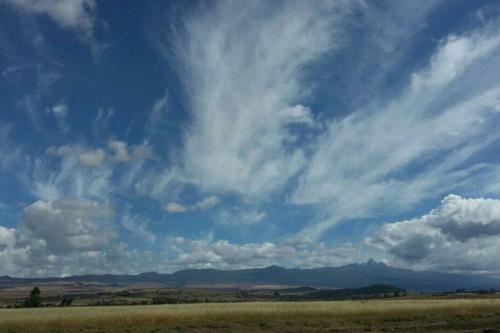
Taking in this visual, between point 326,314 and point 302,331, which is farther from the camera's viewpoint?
point 326,314

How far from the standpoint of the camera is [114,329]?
4878 centimetres

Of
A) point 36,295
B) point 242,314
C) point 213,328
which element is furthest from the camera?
point 36,295

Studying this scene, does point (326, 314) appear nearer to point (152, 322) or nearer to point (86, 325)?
point (152, 322)

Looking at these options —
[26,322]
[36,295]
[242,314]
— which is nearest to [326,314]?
[242,314]

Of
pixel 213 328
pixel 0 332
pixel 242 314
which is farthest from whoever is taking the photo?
pixel 242 314

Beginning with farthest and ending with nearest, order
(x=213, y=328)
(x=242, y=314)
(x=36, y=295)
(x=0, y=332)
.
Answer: (x=36, y=295) → (x=242, y=314) → (x=213, y=328) → (x=0, y=332)

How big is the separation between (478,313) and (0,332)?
179 ft

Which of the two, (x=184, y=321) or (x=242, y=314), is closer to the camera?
(x=184, y=321)

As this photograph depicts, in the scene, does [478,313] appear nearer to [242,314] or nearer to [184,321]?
[242,314]

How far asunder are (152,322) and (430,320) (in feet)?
104

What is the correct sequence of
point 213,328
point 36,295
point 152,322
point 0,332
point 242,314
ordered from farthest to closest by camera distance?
point 36,295 → point 242,314 → point 152,322 → point 213,328 → point 0,332

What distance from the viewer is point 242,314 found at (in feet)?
199

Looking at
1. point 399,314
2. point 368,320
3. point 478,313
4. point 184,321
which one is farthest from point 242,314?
point 478,313

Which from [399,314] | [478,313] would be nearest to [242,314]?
[399,314]
